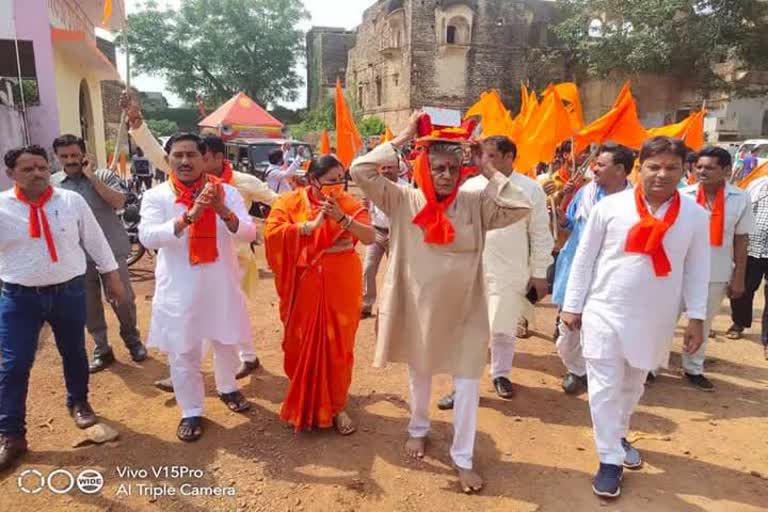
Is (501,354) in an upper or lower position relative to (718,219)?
lower

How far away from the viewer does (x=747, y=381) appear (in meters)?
4.62

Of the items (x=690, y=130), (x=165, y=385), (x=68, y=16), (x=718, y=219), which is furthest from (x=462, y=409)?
(x=68, y=16)

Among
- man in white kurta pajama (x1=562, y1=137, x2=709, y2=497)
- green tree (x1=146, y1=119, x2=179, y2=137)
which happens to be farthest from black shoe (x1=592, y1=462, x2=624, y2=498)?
green tree (x1=146, y1=119, x2=179, y2=137)

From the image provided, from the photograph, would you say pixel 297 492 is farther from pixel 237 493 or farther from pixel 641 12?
pixel 641 12

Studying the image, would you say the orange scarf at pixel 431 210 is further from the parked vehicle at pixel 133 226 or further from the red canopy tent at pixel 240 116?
the red canopy tent at pixel 240 116

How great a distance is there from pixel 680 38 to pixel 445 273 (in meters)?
23.7

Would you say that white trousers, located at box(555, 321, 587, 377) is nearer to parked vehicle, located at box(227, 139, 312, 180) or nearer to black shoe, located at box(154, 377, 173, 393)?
black shoe, located at box(154, 377, 173, 393)

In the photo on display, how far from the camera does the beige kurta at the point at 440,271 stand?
2.89 meters

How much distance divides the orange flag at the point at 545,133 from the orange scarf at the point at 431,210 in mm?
3255

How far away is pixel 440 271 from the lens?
115 inches

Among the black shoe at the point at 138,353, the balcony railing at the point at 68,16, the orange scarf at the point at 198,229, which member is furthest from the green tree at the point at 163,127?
the orange scarf at the point at 198,229

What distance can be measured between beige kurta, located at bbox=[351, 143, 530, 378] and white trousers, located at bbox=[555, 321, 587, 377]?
1.51 m

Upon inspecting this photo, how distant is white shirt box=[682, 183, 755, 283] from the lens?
4.41 metres

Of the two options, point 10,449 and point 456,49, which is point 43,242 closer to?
point 10,449
